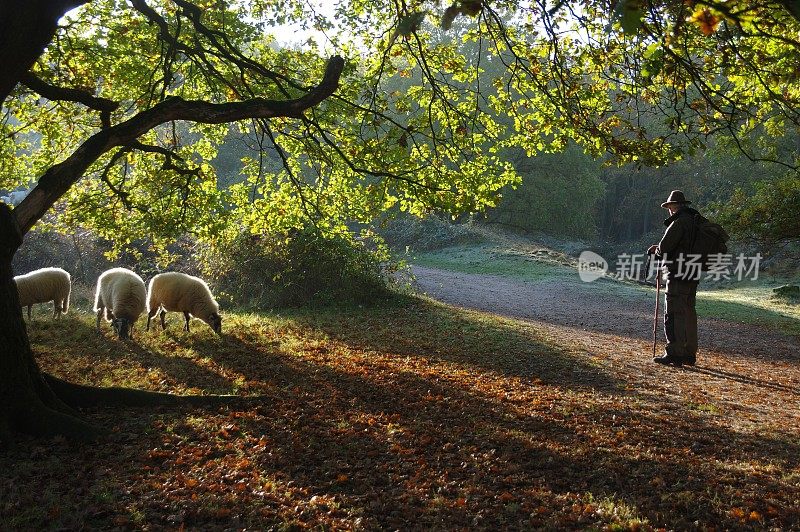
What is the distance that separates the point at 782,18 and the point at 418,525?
277 inches

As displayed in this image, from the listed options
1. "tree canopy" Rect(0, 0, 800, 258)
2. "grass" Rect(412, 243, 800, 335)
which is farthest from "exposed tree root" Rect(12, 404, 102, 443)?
"grass" Rect(412, 243, 800, 335)

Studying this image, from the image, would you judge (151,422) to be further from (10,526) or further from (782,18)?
(782,18)

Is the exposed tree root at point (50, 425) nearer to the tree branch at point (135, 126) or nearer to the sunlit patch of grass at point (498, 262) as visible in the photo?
the tree branch at point (135, 126)

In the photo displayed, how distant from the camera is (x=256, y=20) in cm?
1283

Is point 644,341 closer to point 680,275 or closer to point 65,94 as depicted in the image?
point 680,275

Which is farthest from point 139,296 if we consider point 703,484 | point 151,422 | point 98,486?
point 703,484

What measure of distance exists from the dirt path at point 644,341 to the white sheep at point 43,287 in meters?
11.2

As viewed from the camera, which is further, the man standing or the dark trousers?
the dark trousers

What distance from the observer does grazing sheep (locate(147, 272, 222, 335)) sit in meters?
12.2

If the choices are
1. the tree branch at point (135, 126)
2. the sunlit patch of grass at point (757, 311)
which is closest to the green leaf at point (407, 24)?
the tree branch at point (135, 126)

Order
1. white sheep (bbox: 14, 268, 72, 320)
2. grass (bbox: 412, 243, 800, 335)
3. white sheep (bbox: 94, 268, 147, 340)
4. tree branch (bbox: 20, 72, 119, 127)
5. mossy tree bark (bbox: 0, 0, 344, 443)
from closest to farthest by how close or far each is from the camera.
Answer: mossy tree bark (bbox: 0, 0, 344, 443), tree branch (bbox: 20, 72, 119, 127), white sheep (bbox: 94, 268, 147, 340), white sheep (bbox: 14, 268, 72, 320), grass (bbox: 412, 243, 800, 335)

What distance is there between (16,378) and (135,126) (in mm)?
2726

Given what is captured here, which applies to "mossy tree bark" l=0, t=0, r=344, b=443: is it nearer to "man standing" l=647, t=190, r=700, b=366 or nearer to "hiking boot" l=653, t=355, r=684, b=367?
"man standing" l=647, t=190, r=700, b=366

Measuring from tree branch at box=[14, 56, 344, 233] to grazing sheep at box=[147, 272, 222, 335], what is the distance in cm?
625
